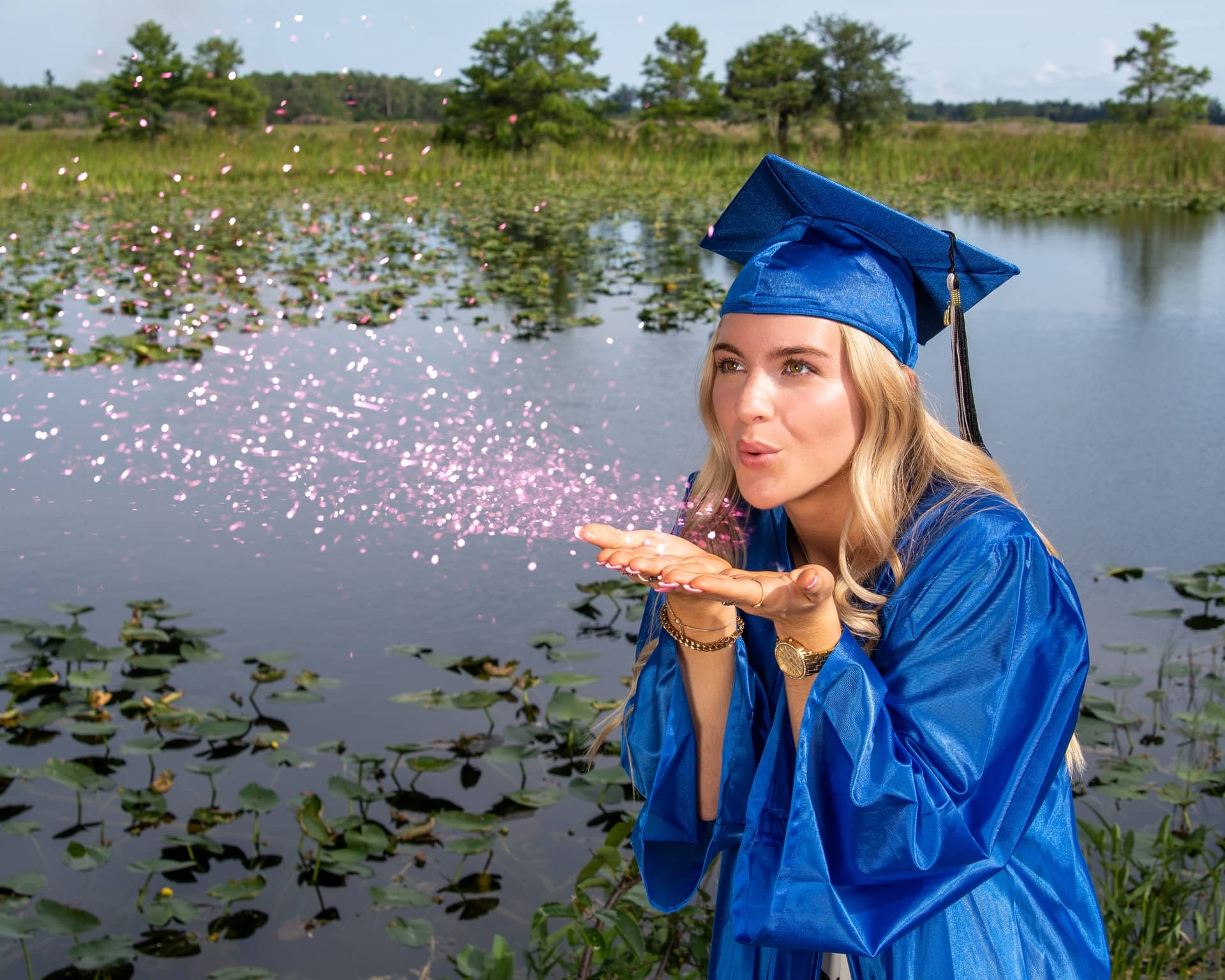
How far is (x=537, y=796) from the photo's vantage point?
291 centimetres

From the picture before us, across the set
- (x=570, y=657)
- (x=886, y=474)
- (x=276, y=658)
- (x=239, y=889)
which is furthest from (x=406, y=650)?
(x=886, y=474)

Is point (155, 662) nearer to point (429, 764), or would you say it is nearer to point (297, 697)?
point (297, 697)

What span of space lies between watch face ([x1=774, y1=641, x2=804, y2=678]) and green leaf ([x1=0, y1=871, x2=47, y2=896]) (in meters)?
1.90

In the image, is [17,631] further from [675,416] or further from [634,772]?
[675,416]

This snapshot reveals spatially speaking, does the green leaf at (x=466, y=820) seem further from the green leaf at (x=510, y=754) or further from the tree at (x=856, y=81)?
the tree at (x=856, y=81)

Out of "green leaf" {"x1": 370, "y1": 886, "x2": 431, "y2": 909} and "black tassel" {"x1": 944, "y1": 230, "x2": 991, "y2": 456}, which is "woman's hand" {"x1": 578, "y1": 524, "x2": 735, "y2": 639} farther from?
"green leaf" {"x1": 370, "y1": 886, "x2": 431, "y2": 909}

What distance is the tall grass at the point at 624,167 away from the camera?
56.6ft

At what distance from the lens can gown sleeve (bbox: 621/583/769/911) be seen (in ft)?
5.12

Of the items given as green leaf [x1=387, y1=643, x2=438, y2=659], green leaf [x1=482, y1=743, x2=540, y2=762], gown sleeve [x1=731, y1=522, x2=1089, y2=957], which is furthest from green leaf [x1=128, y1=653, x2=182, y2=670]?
gown sleeve [x1=731, y1=522, x2=1089, y2=957]

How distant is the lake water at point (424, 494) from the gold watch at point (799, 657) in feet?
1.85

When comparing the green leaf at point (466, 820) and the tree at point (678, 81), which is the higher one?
the tree at point (678, 81)

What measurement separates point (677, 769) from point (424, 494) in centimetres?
358

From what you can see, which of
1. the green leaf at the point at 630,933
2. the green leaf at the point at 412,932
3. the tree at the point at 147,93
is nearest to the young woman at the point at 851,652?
the green leaf at the point at 630,933

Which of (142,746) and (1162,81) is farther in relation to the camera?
(1162,81)
